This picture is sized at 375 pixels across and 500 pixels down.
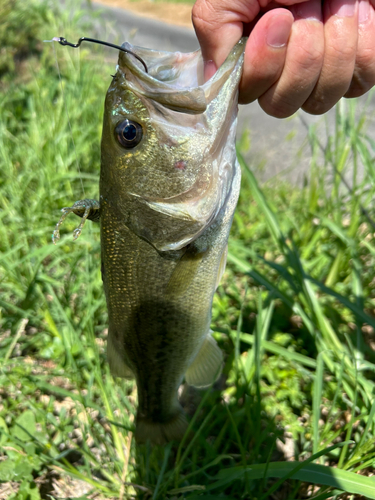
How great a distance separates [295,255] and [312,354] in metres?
0.69

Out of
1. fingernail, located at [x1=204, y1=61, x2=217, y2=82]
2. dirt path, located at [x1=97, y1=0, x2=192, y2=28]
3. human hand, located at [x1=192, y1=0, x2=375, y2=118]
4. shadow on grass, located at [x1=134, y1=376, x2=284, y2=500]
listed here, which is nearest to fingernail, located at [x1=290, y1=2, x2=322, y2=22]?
human hand, located at [x1=192, y1=0, x2=375, y2=118]

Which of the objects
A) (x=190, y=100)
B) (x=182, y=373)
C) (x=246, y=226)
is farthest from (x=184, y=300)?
(x=246, y=226)

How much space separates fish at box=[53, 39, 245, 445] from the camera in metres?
1.34

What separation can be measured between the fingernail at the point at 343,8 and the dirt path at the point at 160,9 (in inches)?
413

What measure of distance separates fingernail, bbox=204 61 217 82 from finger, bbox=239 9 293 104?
0.12 meters

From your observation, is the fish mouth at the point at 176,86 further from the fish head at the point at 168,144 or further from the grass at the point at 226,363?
the grass at the point at 226,363

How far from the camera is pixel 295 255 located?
7.07 feet

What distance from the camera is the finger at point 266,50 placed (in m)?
1.25

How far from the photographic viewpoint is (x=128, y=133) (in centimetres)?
138

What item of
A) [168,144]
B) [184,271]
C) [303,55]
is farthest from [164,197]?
[303,55]

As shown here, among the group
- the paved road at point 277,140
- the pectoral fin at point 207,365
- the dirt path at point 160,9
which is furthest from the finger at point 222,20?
the dirt path at point 160,9

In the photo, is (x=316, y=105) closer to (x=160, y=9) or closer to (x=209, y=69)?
(x=209, y=69)

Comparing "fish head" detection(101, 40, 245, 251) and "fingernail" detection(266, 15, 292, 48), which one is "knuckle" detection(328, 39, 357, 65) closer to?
"fingernail" detection(266, 15, 292, 48)

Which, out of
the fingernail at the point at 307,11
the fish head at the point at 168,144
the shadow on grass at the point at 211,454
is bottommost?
the shadow on grass at the point at 211,454
